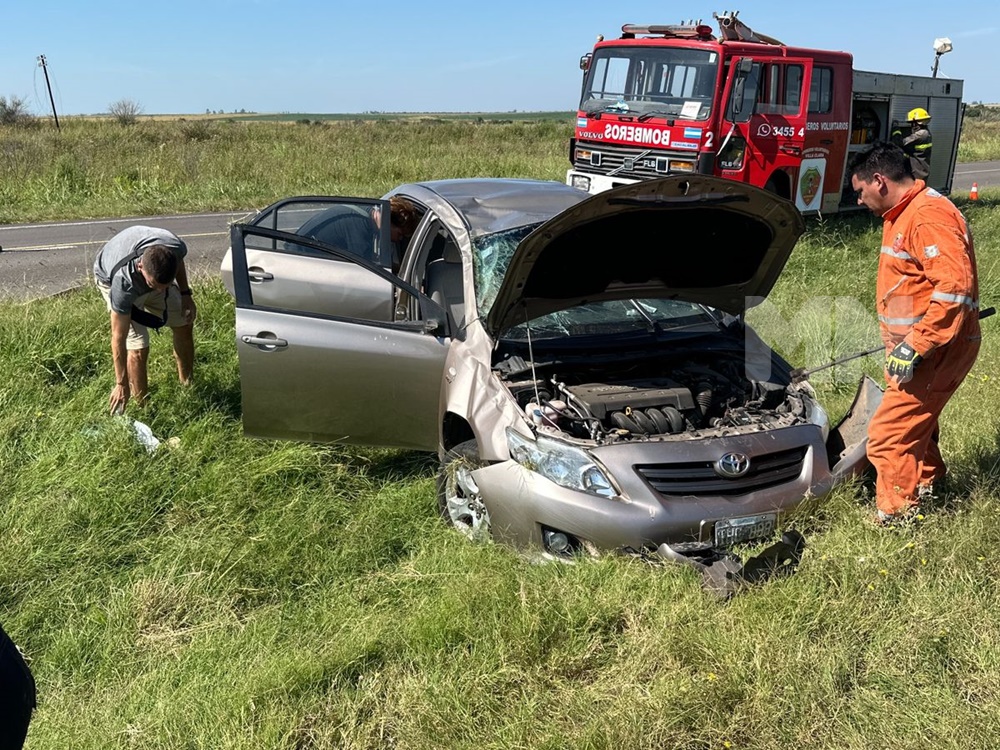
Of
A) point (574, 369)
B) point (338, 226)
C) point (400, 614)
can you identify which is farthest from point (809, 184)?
point (400, 614)

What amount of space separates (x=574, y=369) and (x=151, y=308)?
9.21 ft

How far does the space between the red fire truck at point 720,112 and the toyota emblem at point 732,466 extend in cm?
702

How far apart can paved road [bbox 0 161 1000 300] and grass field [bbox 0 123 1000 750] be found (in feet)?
12.3

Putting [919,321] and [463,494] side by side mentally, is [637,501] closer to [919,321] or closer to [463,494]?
[463,494]

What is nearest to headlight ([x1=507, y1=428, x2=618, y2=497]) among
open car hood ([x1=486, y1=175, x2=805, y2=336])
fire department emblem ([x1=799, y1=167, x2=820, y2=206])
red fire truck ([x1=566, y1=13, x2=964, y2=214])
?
open car hood ([x1=486, y1=175, x2=805, y2=336])

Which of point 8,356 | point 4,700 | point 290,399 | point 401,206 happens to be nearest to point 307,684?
point 4,700

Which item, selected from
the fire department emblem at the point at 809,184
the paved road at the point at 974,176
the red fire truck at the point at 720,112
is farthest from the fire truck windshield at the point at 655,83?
the paved road at the point at 974,176

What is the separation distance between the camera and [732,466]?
3.71 m

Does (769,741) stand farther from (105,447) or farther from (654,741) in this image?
(105,447)

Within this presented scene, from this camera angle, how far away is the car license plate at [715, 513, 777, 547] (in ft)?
11.9

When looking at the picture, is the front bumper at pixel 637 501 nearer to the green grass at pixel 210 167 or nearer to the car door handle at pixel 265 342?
the car door handle at pixel 265 342

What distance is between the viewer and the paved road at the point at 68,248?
9031mm

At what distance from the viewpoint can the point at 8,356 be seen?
19.9 ft

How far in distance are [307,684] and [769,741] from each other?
155cm
